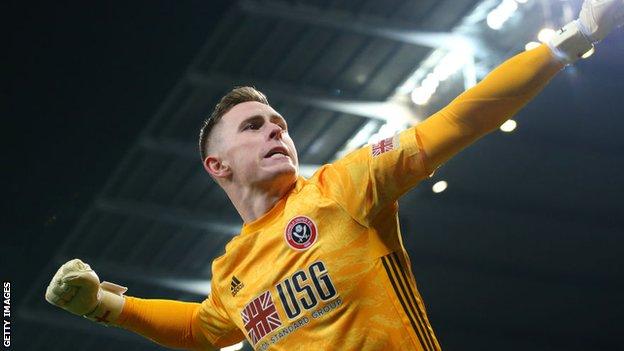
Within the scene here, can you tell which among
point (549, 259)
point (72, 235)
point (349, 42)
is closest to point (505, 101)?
point (349, 42)

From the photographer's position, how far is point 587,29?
3770 millimetres

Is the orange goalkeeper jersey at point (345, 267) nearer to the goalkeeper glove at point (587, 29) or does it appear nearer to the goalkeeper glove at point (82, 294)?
the goalkeeper glove at point (587, 29)

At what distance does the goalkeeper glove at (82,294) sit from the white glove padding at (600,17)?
2.49 meters

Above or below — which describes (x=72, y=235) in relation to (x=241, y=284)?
above

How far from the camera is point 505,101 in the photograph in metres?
3.85

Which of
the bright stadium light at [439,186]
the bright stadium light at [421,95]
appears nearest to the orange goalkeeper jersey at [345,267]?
the bright stadium light at [421,95]

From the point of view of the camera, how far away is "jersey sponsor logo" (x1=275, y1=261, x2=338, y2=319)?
411 cm

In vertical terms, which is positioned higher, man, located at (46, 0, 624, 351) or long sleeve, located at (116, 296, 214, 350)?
long sleeve, located at (116, 296, 214, 350)

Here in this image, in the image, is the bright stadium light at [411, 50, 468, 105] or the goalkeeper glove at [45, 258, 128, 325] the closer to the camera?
the goalkeeper glove at [45, 258, 128, 325]

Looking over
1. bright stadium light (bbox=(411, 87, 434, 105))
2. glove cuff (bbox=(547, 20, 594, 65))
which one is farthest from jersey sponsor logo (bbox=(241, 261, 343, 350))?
bright stadium light (bbox=(411, 87, 434, 105))

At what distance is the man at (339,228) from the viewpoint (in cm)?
386

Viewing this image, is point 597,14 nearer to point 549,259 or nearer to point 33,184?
point 33,184

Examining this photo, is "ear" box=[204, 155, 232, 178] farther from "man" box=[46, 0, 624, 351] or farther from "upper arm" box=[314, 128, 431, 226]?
"upper arm" box=[314, 128, 431, 226]

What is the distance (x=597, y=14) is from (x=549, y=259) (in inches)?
529
